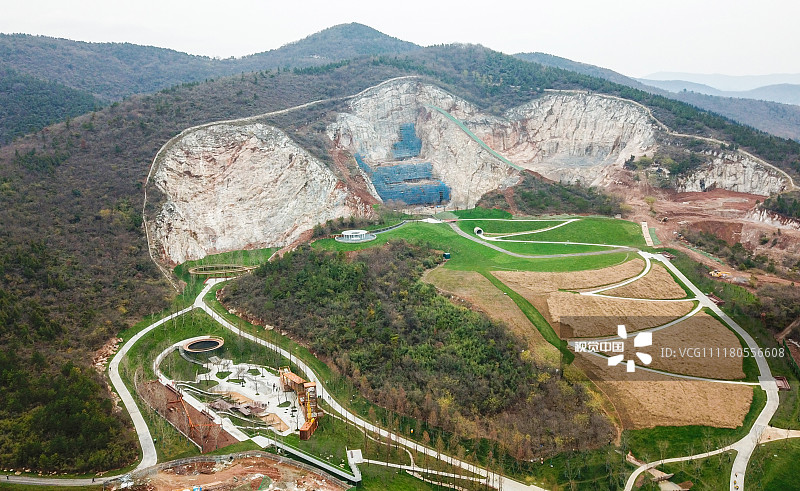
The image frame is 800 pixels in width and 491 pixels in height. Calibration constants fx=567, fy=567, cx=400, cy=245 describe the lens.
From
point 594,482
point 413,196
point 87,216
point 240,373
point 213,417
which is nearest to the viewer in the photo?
point 594,482

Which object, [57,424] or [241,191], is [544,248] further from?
[57,424]

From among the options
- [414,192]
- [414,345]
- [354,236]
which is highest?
[414,192]

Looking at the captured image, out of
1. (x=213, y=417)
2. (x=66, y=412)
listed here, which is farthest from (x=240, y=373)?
(x=66, y=412)

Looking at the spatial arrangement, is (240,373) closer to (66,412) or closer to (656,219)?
(66,412)

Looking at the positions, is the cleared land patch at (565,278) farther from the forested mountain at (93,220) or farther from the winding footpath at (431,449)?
the forested mountain at (93,220)

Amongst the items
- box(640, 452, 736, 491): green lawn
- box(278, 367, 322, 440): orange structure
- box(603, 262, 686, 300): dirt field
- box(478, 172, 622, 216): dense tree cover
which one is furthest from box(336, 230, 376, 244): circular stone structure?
box(640, 452, 736, 491): green lawn

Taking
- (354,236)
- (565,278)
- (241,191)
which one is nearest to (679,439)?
(565,278)
